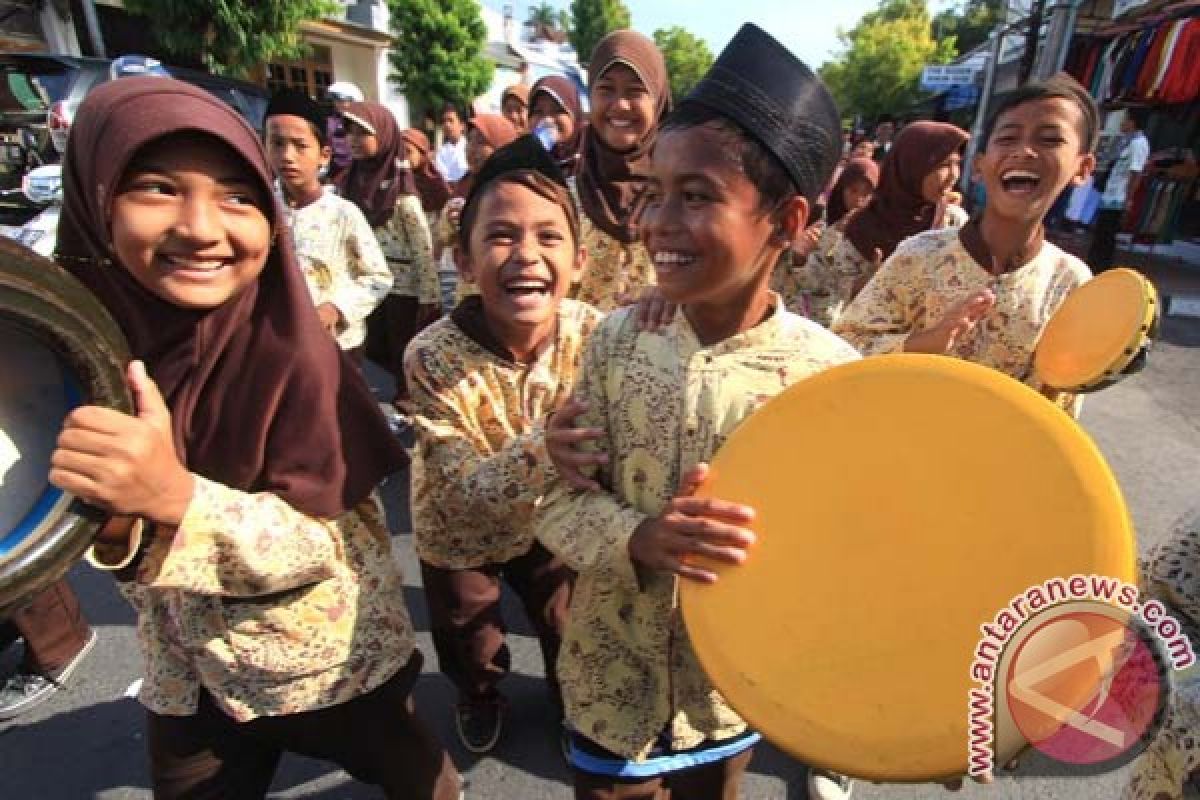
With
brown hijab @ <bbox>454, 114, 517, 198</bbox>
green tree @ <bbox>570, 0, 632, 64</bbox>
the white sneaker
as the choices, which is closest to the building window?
brown hijab @ <bbox>454, 114, 517, 198</bbox>

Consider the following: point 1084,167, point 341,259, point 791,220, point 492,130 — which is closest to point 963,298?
point 1084,167

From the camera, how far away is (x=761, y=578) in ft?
Answer: 3.33

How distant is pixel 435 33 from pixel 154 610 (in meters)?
24.6

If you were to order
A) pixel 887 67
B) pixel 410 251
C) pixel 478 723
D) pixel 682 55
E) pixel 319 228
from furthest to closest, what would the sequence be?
pixel 682 55, pixel 887 67, pixel 410 251, pixel 319 228, pixel 478 723

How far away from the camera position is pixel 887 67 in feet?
100

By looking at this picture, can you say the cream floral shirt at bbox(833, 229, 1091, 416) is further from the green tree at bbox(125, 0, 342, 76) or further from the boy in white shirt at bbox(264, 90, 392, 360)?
the green tree at bbox(125, 0, 342, 76)

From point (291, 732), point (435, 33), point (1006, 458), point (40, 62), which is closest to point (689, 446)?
point (1006, 458)

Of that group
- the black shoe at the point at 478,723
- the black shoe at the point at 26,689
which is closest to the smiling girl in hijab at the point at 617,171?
the black shoe at the point at 478,723

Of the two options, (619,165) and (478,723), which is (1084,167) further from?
(478,723)

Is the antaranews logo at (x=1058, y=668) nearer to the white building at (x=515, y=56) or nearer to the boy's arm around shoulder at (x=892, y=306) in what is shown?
the boy's arm around shoulder at (x=892, y=306)

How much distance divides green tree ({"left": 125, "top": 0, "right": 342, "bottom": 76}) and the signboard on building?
18.6 meters

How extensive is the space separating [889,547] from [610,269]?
88.5 inches

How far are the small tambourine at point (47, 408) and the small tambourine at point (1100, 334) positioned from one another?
204cm

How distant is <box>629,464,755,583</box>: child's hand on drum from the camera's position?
1028mm
